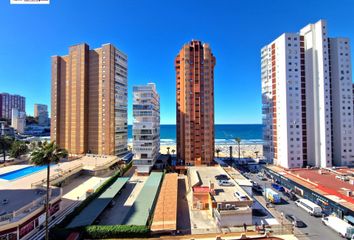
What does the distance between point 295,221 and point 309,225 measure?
2044 millimetres

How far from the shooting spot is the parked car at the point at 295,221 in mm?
31628

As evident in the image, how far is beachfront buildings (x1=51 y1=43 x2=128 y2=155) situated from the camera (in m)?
74.9

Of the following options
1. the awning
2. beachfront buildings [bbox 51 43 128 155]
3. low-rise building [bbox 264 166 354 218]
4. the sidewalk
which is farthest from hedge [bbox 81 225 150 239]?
beachfront buildings [bbox 51 43 128 155]

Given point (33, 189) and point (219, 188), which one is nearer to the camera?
point (33, 189)

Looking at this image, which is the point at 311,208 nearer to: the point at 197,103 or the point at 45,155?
the point at 197,103

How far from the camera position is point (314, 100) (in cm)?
6269

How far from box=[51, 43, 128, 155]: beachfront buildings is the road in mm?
56675

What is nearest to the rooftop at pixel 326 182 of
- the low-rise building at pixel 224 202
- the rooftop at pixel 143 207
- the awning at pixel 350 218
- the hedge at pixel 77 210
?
the awning at pixel 350 218

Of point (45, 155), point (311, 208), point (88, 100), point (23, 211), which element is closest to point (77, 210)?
point (23, 211)

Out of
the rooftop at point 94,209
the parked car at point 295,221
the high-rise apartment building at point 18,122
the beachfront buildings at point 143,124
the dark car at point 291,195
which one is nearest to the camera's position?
the rooftop at point 94,209

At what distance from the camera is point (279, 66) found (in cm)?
6612

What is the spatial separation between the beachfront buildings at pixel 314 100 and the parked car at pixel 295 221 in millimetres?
30641

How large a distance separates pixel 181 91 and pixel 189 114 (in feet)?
27.5

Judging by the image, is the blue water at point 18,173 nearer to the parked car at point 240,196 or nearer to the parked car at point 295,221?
the parked car at point 240,196
